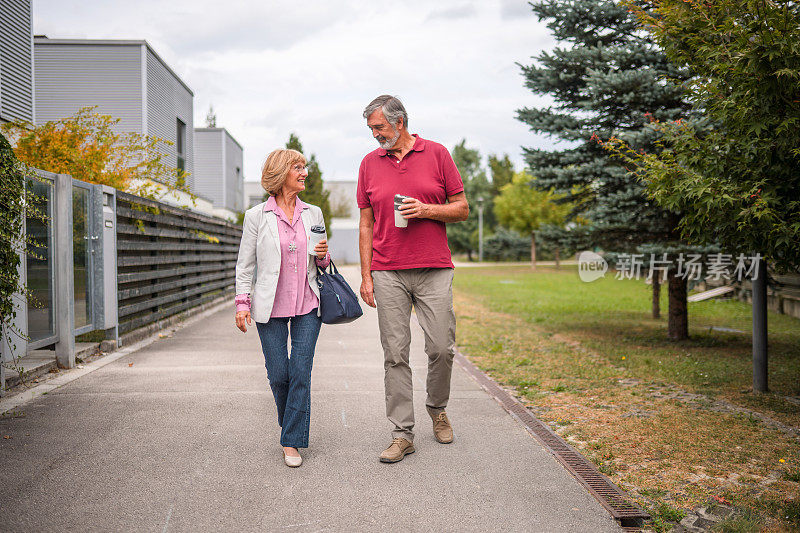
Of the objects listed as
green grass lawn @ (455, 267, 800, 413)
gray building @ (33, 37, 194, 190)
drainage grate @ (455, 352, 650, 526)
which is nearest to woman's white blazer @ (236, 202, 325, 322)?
drainage grate @ (455, 352, 650, 526)

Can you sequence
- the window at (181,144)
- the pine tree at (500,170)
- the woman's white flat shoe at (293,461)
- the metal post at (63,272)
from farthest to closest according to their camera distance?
the pine tree at (500,170), the window at (181,144), the metal post at (63,272), the woman's white flat shoe at (293,461)

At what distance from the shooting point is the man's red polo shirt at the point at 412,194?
416cm

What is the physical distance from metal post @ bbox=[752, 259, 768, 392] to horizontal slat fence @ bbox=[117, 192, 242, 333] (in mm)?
6945

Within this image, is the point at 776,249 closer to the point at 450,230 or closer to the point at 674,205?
the point at 674,205

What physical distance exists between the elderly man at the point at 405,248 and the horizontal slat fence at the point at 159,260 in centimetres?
518

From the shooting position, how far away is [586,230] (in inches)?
382

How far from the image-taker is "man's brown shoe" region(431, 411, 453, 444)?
439cm

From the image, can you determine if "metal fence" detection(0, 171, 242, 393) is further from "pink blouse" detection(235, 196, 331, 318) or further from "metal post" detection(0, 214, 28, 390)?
"pink blouse" detection(235, 196, 331, 318)

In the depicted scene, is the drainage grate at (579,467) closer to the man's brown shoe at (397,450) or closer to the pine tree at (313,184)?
the man's brown shoe at (397,450)

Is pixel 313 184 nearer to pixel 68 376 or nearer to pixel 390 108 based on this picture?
pixel 68 376

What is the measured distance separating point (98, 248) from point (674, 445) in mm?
6161

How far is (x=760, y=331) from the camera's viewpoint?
6086mm

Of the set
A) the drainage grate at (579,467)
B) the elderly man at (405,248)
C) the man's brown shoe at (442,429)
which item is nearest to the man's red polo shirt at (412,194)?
the elderly man at (405,248)

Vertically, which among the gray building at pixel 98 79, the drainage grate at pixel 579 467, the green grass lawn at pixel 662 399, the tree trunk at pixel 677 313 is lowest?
the green grass lawn at pixel 662 399
